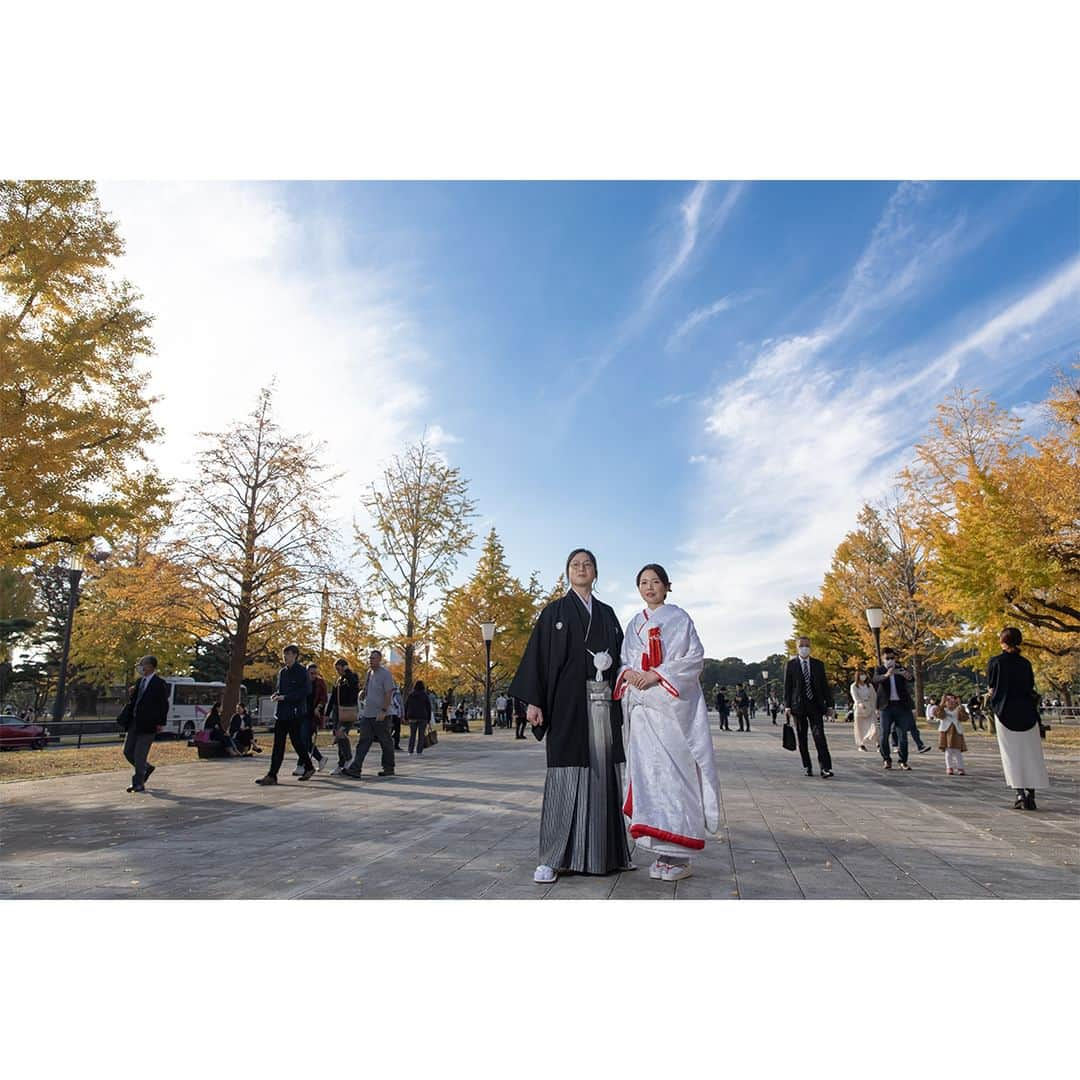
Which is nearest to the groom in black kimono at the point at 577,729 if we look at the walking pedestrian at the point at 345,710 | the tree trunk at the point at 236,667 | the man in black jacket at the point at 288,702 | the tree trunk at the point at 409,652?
the man in black jacket at the point at 288,702

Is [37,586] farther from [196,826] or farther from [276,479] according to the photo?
[196,826]

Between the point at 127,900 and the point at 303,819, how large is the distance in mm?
3138

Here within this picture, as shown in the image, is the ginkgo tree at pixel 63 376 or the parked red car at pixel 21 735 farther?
the parked red car at pixel 21 735

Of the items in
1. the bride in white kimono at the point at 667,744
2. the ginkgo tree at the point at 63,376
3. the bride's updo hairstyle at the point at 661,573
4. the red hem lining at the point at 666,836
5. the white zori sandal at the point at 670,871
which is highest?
the ginkgo tree at the point at 63,376

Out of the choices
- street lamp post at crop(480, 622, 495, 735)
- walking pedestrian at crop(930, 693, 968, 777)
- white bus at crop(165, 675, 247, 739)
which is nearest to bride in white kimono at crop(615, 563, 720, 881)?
walking pedestrian at crop(930, 693, 968, 777)

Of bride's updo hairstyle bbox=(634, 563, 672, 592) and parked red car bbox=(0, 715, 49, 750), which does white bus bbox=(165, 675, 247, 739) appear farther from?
bride's updo hairstyle bbox=(634, 563, 672, 592)

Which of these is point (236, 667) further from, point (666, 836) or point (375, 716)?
point (666, 836)

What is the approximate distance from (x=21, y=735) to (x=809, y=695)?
973 inches

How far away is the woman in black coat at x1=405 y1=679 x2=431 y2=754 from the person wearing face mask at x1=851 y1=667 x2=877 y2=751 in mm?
9737

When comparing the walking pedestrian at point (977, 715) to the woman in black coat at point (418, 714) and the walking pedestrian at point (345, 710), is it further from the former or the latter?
the walking pedestrian at point (345, 710)

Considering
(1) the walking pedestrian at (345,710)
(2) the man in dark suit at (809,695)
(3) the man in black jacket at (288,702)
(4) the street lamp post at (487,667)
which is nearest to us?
(3) the man in black jacket at (288,702)

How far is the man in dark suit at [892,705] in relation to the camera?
39.0ft

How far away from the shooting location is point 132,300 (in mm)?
14570

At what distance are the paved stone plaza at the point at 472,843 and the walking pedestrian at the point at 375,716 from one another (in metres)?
0.90
